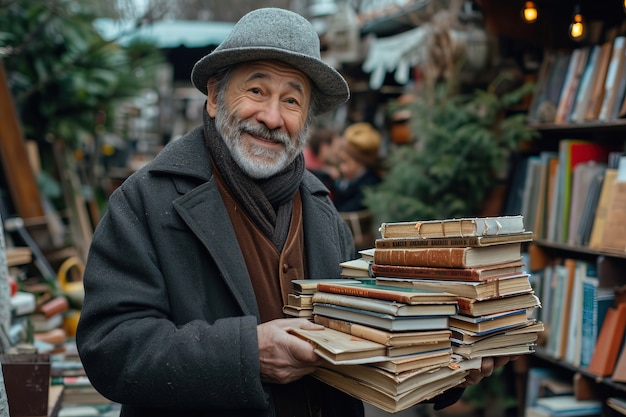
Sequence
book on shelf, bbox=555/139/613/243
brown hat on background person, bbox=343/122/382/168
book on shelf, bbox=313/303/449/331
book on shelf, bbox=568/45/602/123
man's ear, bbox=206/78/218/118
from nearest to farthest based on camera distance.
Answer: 1. book on shelf, bbox=313/303/449/331
2. man's ear, bbox=206/78/218/118
3. book on shelf, bbox=568/45/602/123
4. book on shelf, bbox=555/139/613/243
5. brown hat on background person, bbox=343/122/382/168

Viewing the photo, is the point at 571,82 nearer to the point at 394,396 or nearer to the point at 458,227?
the point at 458,227

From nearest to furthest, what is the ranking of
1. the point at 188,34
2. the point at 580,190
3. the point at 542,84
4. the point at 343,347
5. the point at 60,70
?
1. the point at 343,347
2. the point at 580,190
3. the point at 542,84
4. the point at 60,70
5. the point at 188,34

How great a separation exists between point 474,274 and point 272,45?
86 cm

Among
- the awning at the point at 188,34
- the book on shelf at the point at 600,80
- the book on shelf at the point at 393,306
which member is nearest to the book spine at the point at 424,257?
the book on shelf at the point at 393,306

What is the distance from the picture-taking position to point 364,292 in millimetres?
1831

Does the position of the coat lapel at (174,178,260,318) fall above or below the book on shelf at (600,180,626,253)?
above

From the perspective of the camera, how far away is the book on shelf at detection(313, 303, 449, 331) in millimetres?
1729

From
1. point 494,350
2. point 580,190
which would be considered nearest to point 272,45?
point 494,350

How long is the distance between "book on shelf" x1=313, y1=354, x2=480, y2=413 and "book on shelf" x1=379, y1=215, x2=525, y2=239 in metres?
0.34

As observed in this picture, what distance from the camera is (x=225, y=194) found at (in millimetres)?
2078

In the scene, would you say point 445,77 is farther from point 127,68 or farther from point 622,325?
point 127,68

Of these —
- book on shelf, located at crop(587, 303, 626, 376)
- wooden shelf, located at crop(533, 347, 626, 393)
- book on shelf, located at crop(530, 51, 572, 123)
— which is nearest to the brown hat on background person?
book on shelf, located at crop(530, 51, 572, 123)

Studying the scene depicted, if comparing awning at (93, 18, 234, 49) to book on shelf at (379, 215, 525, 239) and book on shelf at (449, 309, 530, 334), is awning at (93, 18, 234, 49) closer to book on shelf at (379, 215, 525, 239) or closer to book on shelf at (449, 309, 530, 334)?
book on shelf at (379, 215, 525, 239)

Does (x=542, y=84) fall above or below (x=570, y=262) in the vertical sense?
above
